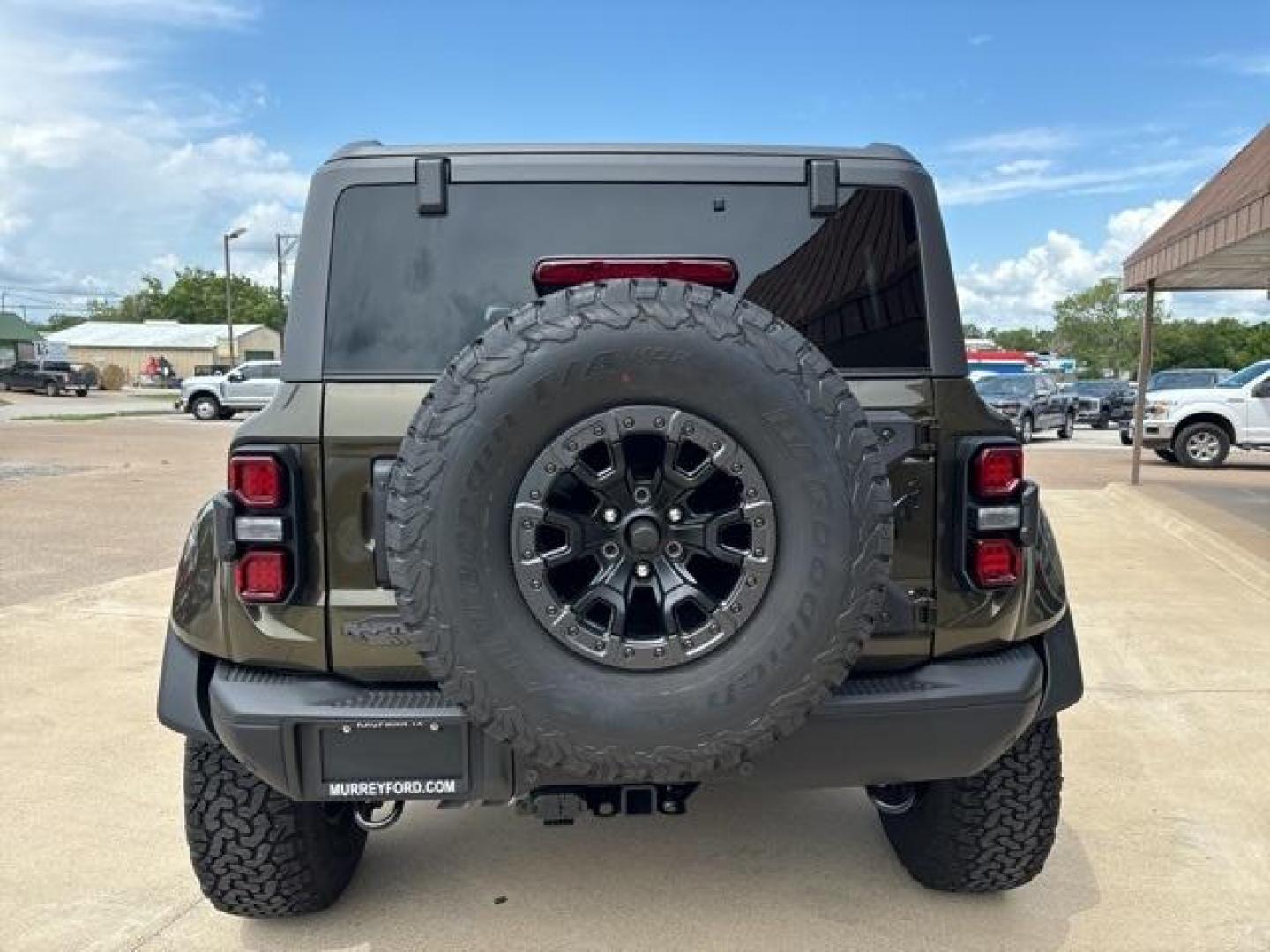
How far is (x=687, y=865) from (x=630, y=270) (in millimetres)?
1842

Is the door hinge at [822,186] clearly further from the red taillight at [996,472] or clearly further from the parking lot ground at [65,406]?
the parking lot ground at [65,406]

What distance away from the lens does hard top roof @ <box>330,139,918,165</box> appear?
2381 mm

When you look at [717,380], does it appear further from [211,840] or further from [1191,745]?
[1191,745]

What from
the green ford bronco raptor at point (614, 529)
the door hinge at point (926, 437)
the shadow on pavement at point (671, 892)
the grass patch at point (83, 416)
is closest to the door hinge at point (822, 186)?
the green ford bronco raptor at point (614, 529)

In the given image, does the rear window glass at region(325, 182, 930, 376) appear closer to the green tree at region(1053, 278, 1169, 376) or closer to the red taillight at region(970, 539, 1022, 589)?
the red taillight at region(970, 539, 1022, 589)

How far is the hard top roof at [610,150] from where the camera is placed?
2381 mm

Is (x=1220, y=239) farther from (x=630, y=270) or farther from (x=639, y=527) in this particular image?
(x=639, y=527)

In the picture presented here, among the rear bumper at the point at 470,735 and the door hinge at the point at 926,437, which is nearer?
the rear bumper at the point at 470,735

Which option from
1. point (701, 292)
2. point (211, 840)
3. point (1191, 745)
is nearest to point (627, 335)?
point (701, 292)

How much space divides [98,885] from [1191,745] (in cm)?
392

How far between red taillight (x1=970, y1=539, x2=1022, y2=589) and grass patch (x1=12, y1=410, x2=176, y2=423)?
94.3ft

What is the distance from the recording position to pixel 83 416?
28.8 metres

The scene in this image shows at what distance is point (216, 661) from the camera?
2.38 metres

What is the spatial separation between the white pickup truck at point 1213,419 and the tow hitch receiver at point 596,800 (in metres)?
15.0
